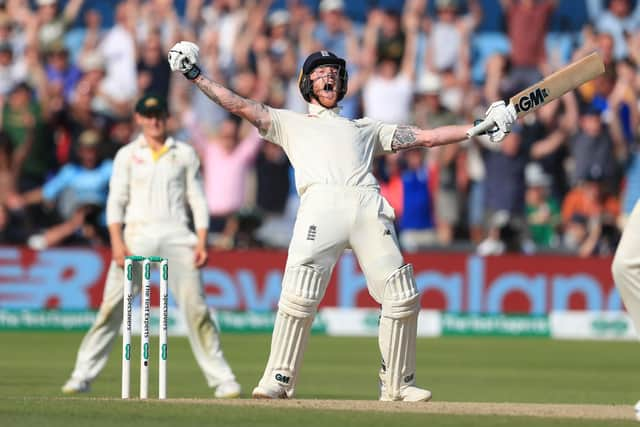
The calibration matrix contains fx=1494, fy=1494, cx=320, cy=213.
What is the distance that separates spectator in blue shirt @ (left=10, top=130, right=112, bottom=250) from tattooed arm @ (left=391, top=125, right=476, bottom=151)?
7735 millimetres

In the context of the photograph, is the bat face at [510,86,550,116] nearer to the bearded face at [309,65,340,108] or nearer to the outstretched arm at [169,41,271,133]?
the bearded face at [309,65,340,108]

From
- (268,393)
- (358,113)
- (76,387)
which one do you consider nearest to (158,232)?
(76,387)

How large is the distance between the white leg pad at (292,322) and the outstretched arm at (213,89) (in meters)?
0.76

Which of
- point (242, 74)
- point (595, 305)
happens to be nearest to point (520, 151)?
point (595, 305)

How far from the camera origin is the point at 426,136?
23.9ft

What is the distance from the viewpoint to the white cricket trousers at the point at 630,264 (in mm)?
6496

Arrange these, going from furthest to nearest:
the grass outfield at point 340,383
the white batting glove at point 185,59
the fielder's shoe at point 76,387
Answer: the fielder's shoe at point 76,387 < the white batting glove at point 185,59 < the grass outfield at point 340,383

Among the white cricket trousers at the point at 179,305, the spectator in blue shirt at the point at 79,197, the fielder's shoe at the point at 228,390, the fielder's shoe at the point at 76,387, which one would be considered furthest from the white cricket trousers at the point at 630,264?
the spectator in blue shirt at the point at 79,197

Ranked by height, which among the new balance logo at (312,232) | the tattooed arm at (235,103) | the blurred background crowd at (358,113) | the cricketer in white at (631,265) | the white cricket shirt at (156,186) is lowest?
the cricketer in white at (631,265)

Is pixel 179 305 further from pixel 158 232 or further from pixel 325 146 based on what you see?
pixel 325 146

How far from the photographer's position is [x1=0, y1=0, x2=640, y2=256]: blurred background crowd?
1480 centimetres

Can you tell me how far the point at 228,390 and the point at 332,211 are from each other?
2.11 m

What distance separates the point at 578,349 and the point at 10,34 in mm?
7126

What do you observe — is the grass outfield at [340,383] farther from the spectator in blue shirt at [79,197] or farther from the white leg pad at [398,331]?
the spectator in blue shirt at [79,197]
